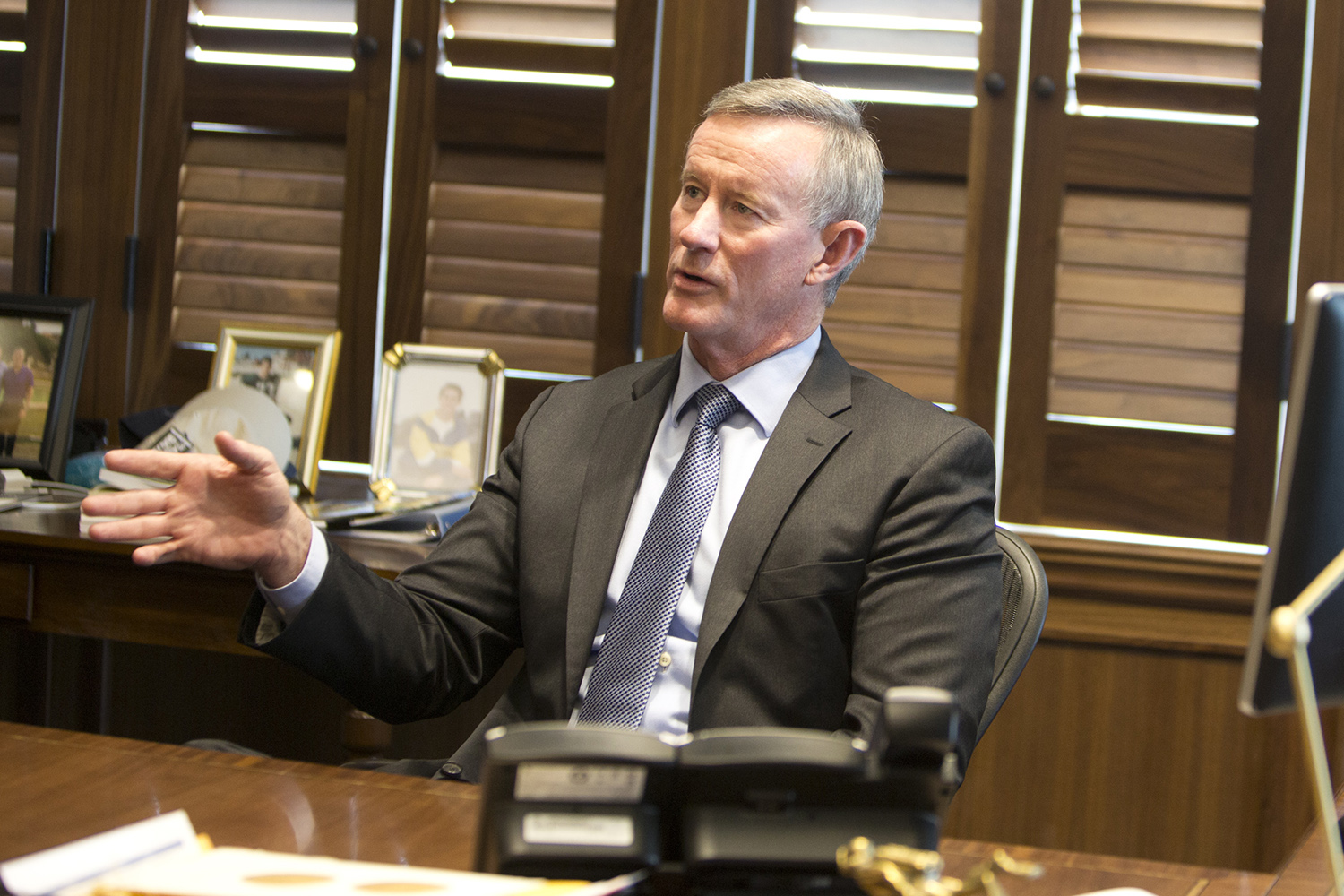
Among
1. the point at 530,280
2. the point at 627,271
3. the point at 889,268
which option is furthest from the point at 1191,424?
the point at 530,280

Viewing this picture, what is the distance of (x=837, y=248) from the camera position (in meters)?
1.62

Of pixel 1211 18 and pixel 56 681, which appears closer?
pixel 1211 18

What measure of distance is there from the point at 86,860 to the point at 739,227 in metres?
1.04

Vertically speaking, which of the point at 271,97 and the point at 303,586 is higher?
the point at 271,97

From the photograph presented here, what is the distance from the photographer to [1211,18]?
2381mm

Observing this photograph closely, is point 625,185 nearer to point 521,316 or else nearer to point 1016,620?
point 521,316

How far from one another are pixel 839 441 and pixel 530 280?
1272 mm

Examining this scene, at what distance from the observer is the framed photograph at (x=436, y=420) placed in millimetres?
2314

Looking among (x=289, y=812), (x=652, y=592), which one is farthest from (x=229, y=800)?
(x=652, y=592)

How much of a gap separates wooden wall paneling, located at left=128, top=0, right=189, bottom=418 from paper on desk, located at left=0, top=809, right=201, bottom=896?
206 cm

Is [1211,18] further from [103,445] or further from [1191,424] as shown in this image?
[103,445]

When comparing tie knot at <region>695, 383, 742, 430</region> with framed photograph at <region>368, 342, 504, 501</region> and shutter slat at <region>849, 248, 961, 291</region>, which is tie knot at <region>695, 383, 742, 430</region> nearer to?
framed photograph at <region>368, 342, 504, 501</region>

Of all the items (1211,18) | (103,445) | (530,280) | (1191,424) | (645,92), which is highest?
(1211,18)

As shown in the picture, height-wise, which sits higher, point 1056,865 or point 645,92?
point 645,92
